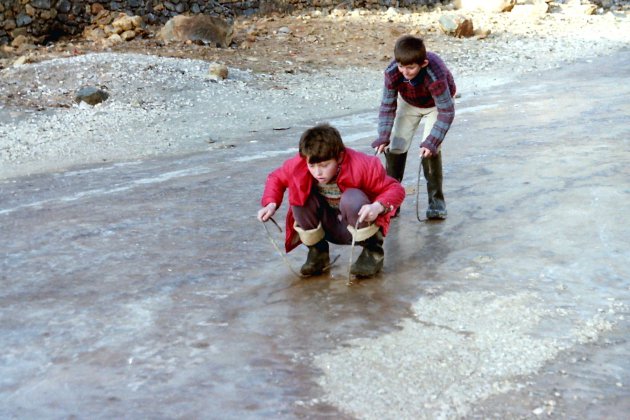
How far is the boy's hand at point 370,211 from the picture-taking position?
350cm

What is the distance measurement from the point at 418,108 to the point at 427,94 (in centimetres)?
16

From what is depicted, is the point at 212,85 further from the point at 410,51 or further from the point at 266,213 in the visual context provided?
the point at 266,213

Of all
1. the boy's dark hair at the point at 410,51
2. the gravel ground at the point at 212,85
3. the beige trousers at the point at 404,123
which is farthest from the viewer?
the gravel ground at the point at 212,85

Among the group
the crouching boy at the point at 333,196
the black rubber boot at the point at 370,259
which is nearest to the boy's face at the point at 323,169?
the crouching boy at the point at 333,196

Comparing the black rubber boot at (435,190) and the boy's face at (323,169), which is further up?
the boy's face at (323,169)

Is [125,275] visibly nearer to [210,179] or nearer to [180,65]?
[210,179]

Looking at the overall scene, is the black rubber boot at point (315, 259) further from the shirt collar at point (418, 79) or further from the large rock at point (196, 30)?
the large rock at point (196, 30)

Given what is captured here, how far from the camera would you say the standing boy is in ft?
14.2

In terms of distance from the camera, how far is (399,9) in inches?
707

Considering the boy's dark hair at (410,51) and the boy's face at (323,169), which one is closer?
the boy's face at (323,169)

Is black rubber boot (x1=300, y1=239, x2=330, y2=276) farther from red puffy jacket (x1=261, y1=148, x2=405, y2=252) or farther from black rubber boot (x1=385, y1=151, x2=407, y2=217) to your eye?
black rubber boot (x1=385, y1=151, x2=407, y2=217)

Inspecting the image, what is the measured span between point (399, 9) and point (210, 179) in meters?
12.7

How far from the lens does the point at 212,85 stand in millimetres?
10516

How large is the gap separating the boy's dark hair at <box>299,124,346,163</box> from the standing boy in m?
1.00
